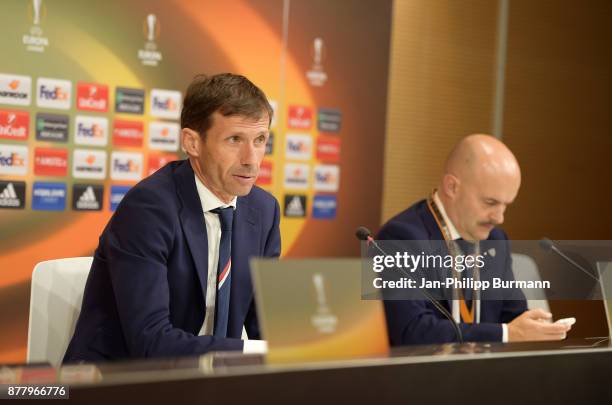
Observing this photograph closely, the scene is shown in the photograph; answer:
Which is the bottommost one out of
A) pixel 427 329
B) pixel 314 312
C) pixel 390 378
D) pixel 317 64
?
pixel 427 329

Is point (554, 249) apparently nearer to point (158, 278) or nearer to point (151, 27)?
point (158, 278)

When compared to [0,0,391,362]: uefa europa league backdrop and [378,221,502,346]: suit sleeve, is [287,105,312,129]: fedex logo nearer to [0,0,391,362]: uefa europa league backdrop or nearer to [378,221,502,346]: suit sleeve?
[0,0,391,362]: uefa europa league backdrop

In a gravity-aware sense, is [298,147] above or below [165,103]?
below

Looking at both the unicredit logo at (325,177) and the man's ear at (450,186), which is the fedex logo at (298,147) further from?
the man's ear at (450,186)

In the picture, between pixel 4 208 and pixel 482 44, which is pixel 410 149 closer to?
pixel 482 44

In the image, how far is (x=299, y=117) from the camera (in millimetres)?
4219

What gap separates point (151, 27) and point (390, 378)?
9.68 feet

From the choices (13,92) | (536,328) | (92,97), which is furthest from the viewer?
(92,97)

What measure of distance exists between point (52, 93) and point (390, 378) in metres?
2.86

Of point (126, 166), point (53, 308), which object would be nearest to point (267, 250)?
point (53, 308)

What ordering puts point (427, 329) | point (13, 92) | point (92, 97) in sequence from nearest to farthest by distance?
point (427, 329)
point (13, 92)
point (92, 97)

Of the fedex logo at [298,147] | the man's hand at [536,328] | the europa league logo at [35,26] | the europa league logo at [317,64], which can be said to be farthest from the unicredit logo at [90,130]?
the man's hand at [536,328]

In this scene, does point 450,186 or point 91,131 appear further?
point 91,131

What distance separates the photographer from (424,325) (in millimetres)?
2301
